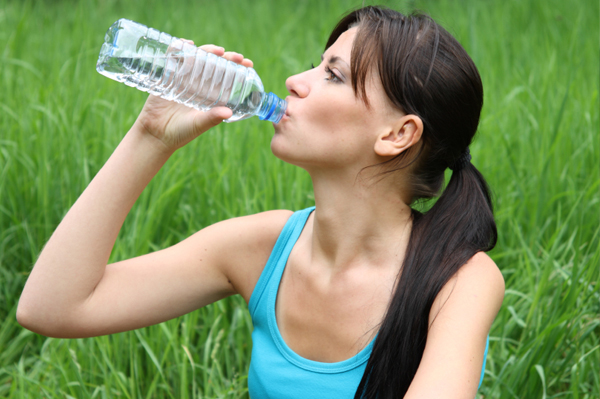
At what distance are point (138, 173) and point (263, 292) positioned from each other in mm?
498

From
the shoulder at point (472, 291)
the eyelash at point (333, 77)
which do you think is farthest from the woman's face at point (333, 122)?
the shoulder at point (472, 291)

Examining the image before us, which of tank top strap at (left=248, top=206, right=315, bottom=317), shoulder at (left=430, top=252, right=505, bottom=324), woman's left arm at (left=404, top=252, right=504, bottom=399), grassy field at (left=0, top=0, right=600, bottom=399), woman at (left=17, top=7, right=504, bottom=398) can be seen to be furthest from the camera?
grassy field at (left=0, top=0, right=600, bottom=399)

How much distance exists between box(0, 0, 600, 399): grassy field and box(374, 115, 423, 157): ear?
0.44 meters

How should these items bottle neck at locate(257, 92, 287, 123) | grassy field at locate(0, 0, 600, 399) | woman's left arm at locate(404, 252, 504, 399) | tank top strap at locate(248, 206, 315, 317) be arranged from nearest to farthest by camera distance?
1. woman's left arm at locate(404, 252, 504, 399)
2. bottle neck at locate(257, 92, 287, 123)
3. tank top strap at locate(248, 206, 315, 317)
4. grassy field at locate(0, 0, 600, 399)

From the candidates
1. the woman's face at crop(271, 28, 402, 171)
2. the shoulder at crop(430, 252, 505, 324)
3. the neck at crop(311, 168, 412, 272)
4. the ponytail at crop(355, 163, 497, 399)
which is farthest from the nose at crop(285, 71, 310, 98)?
the shoulder at crop(430, 252, 505, 324)

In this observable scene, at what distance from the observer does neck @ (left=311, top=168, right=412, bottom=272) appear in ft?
5.54

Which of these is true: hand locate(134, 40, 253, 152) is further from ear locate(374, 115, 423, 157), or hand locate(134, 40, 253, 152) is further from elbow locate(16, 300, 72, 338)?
elbow locate(16, 300, 72, 338)

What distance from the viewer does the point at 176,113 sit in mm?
1626

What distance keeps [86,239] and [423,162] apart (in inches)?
37.7

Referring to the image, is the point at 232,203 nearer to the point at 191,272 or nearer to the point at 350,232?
the point at 191,272

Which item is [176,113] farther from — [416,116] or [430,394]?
[430,394]

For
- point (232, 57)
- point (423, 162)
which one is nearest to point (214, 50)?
point (232, 57)

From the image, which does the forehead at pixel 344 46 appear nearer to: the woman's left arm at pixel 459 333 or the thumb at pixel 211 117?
the thumb at pixel 211 117

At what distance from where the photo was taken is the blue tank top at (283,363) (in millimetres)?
→ 1563
